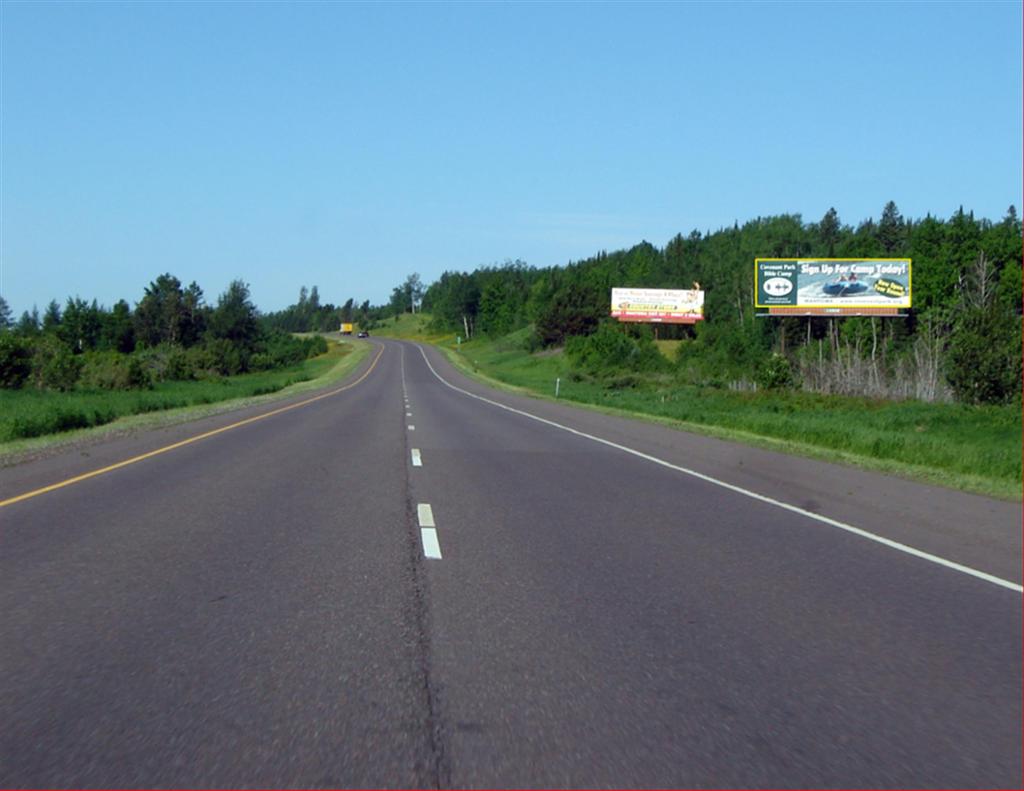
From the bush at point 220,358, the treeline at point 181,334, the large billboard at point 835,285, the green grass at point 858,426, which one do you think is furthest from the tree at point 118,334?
the large billboard at point 835,285

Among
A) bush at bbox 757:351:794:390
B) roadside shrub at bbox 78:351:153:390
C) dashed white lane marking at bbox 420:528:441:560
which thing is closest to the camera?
dashed white lane marking at bbox 420:528:441:560

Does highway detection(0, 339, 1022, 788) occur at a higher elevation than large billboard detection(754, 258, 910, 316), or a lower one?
lower

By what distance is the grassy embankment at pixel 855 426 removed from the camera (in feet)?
61.8

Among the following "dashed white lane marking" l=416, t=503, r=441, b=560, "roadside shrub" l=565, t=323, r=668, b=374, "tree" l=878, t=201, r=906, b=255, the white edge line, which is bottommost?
"roadside shrub" l=565, t=323, r=668, b=374

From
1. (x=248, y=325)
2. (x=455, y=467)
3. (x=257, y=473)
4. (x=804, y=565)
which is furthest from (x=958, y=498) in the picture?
(x=248, y=325)

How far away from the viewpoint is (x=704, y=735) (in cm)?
500

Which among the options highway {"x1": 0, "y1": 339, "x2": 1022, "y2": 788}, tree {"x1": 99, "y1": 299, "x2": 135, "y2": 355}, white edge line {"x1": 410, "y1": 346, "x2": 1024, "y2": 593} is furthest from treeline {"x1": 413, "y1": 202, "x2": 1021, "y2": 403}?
tree {"x1": 99, "y1": 299, "x2": 135, "y2": 355}

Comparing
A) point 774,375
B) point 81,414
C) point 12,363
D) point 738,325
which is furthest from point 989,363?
point 738,325

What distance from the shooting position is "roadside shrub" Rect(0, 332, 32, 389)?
58000mm

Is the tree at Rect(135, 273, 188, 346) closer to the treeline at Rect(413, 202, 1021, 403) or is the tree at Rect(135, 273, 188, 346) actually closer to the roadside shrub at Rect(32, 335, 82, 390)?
the treeline at Rect(413, 202, 1021, 403)

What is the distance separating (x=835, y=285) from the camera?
196ft

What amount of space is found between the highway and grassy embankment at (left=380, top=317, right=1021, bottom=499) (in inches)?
192

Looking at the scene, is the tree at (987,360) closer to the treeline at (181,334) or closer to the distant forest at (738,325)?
the distant forest at (738,325)

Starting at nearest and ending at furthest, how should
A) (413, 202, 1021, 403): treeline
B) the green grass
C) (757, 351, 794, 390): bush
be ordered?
the green grass → (413, 202, 1021, 403): treeline → (757, 351, 794, 390): bush
